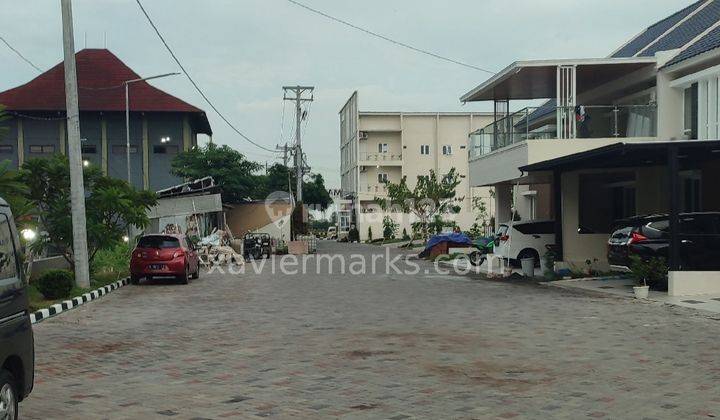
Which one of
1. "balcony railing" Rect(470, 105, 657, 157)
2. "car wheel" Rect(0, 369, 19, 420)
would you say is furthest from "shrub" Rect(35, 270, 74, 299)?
"balcony railing" Rect(470, 105, 657, 157)

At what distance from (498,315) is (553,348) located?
370 cm

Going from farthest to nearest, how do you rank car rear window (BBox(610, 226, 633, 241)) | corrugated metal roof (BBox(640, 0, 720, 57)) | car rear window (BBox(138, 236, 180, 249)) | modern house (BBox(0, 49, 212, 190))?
modern house (BBox(0, 49, 212, 190)) → corrugated metal roof (BBox(640, 0, 720, 57)) → car rear window (BBox(138, 236, 180, 249)) → car rear window (BBox(610, 226, 633, 241))

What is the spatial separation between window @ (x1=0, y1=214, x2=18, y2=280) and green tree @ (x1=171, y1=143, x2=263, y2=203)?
4181 cm

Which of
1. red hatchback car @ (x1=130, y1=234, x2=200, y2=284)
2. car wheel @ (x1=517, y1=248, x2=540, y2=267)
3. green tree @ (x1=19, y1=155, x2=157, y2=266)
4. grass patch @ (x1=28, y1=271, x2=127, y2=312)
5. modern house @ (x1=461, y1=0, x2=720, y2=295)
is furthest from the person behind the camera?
car wheel @ (x1=517, y1=248, x2=540, y2=267)

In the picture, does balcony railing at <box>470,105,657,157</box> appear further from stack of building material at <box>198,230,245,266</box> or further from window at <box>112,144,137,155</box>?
window at <box>112,144,137,155</box>

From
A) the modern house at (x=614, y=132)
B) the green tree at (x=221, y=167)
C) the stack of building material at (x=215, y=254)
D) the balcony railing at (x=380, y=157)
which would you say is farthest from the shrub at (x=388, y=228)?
the modern house at (x=614, y=132)

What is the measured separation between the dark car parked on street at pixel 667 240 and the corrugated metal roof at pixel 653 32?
1381 cm

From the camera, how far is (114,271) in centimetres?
2366

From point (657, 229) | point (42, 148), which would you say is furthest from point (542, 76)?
point (42, 148)

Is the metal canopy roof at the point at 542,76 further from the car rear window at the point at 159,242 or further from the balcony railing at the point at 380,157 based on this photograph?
the balcony railing at the point at 380,157

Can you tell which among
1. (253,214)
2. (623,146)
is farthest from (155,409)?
(253,214)

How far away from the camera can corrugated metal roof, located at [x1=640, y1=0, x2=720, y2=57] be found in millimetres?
24609

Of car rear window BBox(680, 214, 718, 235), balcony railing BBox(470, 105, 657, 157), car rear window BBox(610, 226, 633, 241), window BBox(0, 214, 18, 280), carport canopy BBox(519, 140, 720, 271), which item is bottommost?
car rear window BBox(610, 226, 633, 241)

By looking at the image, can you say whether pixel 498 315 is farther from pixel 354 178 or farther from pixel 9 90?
pixel 354 178
